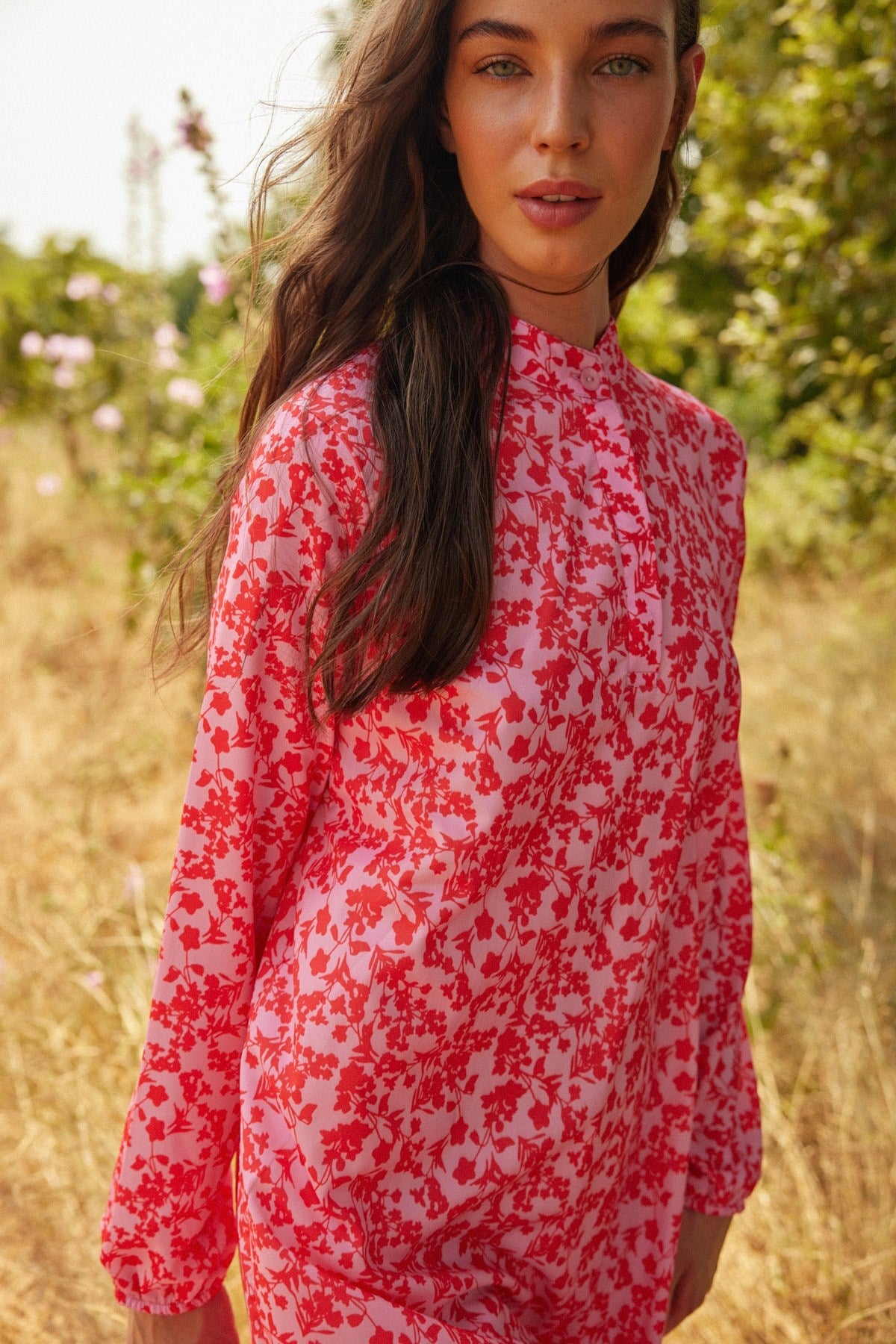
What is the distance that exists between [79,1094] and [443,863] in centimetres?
166

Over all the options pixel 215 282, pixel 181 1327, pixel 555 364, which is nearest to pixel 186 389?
pixel 215 282

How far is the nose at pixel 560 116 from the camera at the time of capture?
3.85 feet

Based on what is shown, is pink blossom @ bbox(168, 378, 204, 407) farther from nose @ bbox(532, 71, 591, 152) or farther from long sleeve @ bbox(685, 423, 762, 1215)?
nose @ bbox(532, 71, 591, 152)

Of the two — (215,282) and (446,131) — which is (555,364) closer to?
(446,131)

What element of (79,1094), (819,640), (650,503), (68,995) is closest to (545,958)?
(650,503)

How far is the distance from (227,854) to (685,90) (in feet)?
3.24

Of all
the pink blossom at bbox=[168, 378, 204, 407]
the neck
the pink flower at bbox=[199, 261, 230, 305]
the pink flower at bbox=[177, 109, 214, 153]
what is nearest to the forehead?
the neck

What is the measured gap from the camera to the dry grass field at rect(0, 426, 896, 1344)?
2.14m

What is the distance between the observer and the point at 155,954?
2.73 metres

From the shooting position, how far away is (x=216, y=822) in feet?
3.83

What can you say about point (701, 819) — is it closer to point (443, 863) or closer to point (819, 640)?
point (443, 863)

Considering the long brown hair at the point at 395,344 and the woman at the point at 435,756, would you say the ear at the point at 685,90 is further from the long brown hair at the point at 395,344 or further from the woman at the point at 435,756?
the woman at the point at 435,756

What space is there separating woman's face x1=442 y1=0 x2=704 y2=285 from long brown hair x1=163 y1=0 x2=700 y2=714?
7 centimetres

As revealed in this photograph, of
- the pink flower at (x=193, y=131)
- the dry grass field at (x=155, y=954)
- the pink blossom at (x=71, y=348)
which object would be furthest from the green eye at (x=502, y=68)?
the pink blossom at (x=71, y=348)
